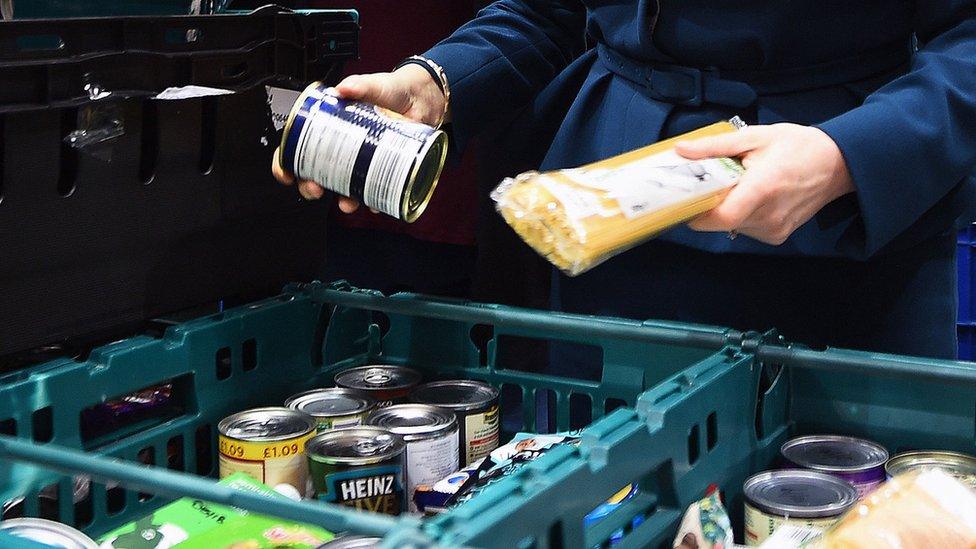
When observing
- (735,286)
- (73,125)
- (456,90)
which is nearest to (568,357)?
(735,286)

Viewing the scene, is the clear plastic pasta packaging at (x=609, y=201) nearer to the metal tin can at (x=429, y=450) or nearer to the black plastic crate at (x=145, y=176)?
the metal tin can at (x=429, y=450)

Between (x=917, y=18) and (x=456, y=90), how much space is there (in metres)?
0.55

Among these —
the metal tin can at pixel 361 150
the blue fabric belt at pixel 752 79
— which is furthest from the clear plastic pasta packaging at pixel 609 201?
the blue fabric belt at pixel 752 79

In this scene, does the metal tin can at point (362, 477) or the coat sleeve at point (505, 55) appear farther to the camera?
the coat sleeve at point (505, 55)

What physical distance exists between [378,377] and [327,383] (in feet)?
0.30

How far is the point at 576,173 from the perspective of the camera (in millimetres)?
1059

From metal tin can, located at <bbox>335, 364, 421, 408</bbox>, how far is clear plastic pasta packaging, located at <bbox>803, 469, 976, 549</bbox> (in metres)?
0.67

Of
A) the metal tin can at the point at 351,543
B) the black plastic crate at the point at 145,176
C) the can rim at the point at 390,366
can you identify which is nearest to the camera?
the metal tin can at the point at 351,543

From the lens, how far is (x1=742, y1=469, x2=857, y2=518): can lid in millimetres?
1056

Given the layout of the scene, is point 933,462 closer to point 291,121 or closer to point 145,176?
point 291,121

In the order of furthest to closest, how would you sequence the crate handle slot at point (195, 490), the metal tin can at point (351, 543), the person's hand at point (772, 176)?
the person's hand at point (772, 176) < the metal tin can at point (351, 543) < the crate handle slot at point (195, 490)

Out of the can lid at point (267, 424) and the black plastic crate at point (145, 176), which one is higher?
the black plastic crate at point (145, 176)

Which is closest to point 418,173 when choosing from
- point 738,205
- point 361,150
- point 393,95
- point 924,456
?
point 361,150

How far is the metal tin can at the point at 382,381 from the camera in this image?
1.45m
